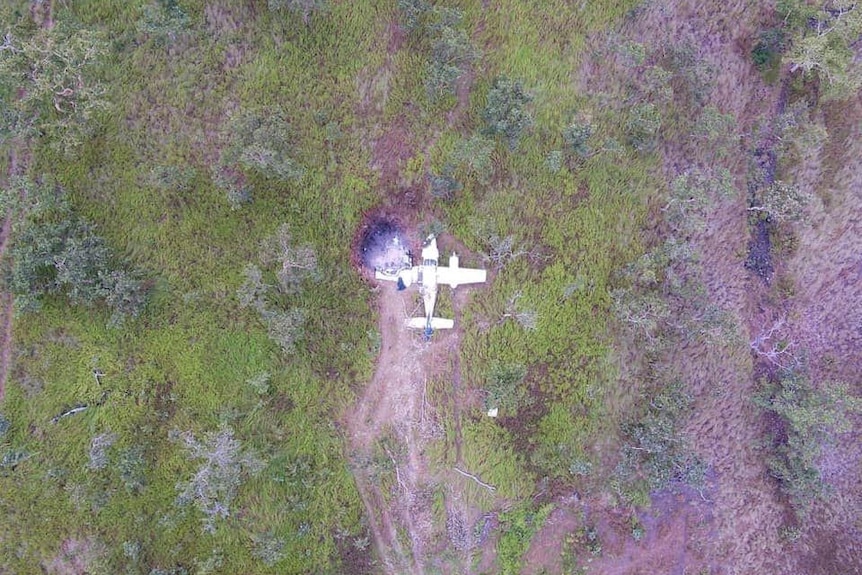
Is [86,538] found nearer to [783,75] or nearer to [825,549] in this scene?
[825,549]

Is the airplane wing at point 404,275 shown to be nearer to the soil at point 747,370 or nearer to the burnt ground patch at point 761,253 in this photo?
the soil at point 747,370

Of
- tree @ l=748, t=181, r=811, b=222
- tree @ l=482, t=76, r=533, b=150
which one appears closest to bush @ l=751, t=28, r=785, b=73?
tree @ l=748, t=181, r=811, b=222

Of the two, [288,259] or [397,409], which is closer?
[288,259]

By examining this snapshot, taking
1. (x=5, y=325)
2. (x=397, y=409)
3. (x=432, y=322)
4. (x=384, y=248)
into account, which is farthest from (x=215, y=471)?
(x=384, y=248)

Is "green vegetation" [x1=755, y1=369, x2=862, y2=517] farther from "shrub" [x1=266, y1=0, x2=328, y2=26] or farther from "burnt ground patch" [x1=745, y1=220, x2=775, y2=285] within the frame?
"shrub" [x1=266, y1=0, x2=328, y2=26]

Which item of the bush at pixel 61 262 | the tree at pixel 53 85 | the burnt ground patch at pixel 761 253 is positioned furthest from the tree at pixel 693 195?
the tree at pixel 53 85

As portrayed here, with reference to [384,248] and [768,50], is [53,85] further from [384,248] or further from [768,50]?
[768,50]
